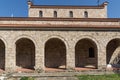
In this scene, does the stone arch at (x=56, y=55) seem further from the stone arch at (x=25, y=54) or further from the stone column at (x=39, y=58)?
the stone column at (x=39, y=58)

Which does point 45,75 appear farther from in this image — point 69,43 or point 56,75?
point 69,43

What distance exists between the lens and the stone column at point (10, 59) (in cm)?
2142

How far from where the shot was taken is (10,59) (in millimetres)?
21516

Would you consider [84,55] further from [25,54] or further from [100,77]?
[100,77]

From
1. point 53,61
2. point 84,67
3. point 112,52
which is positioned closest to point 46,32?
point 53,61

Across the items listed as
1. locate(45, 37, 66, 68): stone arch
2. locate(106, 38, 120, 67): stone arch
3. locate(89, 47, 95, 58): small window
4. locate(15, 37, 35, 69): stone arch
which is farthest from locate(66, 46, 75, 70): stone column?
locate(106, 38, 120, 67): stone arch

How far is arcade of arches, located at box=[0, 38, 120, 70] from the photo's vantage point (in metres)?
24.2

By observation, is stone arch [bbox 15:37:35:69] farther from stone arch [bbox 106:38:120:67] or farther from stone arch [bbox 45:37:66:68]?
stone arch [bbox 106:38:120:67]

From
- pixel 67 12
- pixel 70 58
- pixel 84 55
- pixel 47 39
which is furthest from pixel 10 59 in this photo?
pixel 67 12

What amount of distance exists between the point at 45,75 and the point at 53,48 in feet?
22.2

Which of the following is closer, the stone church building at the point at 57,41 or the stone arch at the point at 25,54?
the stone church building at the point at 57,41

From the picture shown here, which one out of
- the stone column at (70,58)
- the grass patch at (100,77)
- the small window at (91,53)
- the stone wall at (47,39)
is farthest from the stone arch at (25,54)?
the grass patch at (100,77)

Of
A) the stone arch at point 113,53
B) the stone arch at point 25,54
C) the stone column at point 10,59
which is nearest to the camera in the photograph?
the stone column at point 10,59

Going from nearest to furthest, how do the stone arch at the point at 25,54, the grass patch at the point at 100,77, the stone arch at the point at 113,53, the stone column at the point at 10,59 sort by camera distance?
the grass patch at the point at 100,77 → the stone column at the point at 10,59 → the stone arch at the point at 25,54 → the stone arch at the point at 113,53
